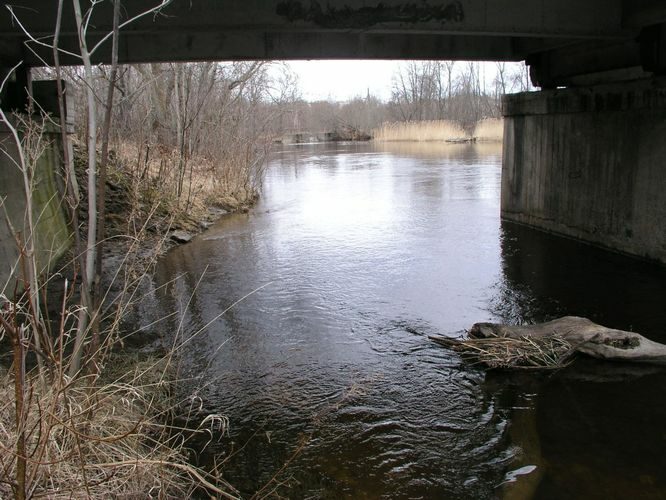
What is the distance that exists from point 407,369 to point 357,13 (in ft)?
18.6

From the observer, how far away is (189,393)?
581 cm

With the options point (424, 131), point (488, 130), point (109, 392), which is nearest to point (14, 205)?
point (109, 392)

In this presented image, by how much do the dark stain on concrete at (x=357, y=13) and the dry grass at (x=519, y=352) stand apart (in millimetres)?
5272

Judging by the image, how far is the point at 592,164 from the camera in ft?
37.3

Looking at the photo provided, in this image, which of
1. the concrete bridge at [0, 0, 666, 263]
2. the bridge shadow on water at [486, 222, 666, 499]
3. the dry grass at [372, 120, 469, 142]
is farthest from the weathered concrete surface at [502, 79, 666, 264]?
the dry grass at [372, 120, 469, 142]

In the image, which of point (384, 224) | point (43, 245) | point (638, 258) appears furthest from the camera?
point (384, 224)

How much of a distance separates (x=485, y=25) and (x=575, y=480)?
291 inches

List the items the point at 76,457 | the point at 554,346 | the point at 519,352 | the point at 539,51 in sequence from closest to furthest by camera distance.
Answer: the point at 76,457, the point at 519,352, the point at 554,346, the point at 539,51

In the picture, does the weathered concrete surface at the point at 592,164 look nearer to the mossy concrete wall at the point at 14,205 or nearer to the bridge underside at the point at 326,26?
the bridge underside at the point at 326,26

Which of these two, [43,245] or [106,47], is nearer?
[43,245]

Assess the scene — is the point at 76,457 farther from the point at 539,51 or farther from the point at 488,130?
the point at 488,130

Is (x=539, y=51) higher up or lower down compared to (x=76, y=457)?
higher up

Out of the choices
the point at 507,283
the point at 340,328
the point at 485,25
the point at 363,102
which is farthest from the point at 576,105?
the point at 363,102

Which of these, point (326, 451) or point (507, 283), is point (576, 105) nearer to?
point (507, 283)
